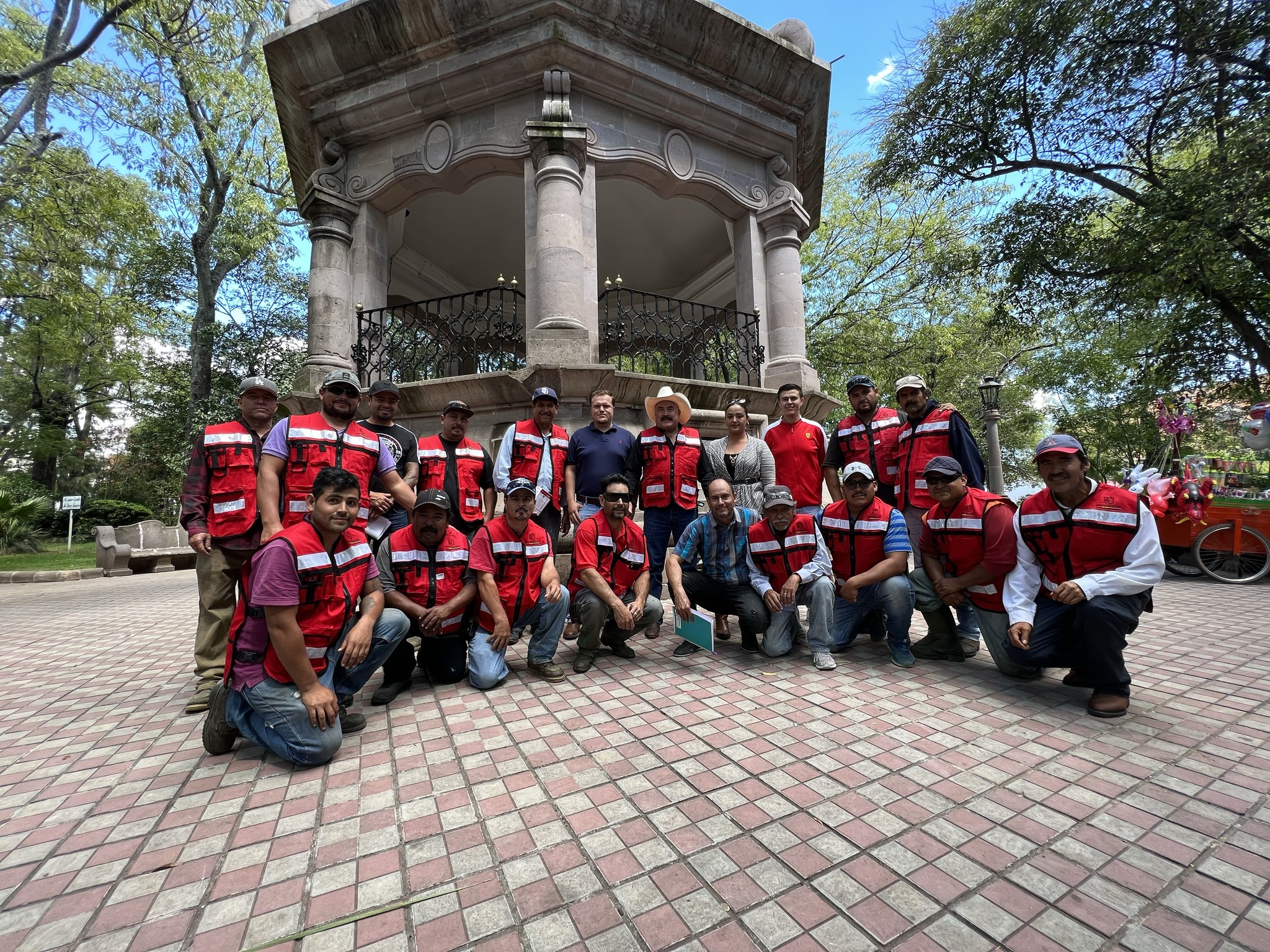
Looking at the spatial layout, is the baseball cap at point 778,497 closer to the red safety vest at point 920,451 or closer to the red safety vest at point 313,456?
the red safety vest at point 920,451

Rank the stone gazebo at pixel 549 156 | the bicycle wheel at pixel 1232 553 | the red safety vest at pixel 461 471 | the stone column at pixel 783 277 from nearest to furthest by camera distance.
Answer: the red safety vest at pixel 461 471 < the stone gazebo at pixel 549 156 < the bicycle wheel at pixel 1232 553 < the stone column at pixel 783 277

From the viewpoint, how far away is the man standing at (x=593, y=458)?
471 centimetres

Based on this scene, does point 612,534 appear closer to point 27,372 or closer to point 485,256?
point 485,256

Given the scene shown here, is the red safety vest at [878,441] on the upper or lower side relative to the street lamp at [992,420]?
lower

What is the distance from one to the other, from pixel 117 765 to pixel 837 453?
17.6 feet

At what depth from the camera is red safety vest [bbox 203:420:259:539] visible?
340cm

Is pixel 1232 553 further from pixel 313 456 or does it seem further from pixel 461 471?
pixel 313 456

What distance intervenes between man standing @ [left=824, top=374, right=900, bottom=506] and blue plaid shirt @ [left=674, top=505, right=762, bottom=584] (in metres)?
1.26

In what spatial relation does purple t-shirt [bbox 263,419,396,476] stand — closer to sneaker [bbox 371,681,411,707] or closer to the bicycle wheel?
sneaker [bbox 371,681,411,707]

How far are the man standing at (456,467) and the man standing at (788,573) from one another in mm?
2368

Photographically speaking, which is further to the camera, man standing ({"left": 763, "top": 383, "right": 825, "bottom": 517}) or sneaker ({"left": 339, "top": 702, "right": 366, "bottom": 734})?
man standing ({"left": 763, "top": 383, "right": 825, "bottom": 517})

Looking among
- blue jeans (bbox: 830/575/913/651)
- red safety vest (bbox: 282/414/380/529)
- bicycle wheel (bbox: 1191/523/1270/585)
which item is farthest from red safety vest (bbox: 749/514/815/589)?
bicycle wheel (bbox: 1191/523/1270/585)

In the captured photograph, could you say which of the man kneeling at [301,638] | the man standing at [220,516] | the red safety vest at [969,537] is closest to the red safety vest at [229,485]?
the man standing at [220,516]

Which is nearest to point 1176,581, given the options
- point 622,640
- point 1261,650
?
point 1261,650
